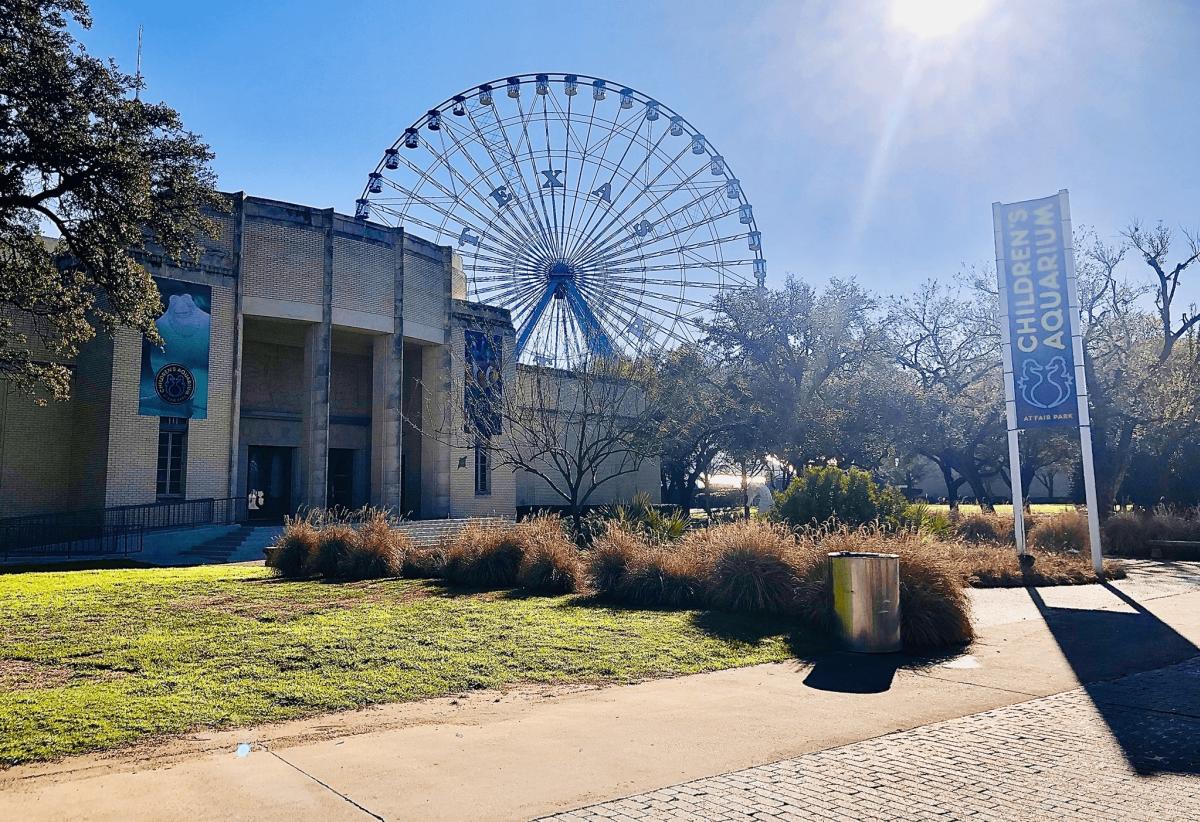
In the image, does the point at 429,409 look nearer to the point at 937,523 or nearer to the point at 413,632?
the point at 937,523

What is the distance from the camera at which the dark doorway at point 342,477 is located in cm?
3772

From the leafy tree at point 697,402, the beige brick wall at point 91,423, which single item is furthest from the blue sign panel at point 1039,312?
the beige brick wall at point 91,423

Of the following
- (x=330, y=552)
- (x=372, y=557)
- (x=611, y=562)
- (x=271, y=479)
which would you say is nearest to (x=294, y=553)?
(x=330, y=552)

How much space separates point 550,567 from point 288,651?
5462 millimetres

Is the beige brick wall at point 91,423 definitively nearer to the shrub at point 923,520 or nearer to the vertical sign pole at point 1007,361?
the shrub at point 923,520

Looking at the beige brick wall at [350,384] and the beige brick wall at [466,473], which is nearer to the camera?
the beige brick wall at [466,473]

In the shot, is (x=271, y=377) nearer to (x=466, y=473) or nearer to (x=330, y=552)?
(x=466, y=473)

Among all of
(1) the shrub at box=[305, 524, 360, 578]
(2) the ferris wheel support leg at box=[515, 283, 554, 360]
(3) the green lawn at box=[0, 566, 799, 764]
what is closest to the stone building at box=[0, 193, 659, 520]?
(2) the ferris wheel support leg at box=[515, 283, 554, 360]

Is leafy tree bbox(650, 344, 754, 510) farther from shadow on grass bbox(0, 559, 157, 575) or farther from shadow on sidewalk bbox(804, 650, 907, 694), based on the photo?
shadow on sidewalk bbox(804, 650, 907, 694)

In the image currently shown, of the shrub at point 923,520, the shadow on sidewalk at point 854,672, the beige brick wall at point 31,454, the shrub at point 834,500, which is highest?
the beige brick wall at point 31,454

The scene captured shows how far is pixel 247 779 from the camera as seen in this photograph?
16.5 feet

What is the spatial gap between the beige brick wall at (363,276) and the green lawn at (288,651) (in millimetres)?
19699

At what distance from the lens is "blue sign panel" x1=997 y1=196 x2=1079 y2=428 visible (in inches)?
679

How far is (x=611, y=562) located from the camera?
1321 centimetres
